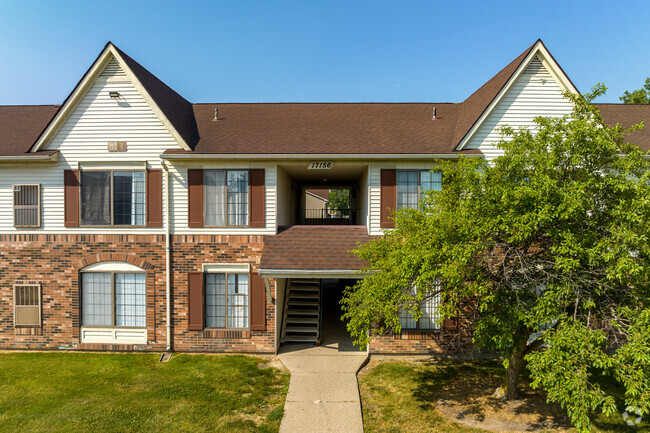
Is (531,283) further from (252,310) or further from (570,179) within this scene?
(252,310)

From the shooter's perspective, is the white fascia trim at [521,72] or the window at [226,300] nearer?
the white fascia trim at [521,72]

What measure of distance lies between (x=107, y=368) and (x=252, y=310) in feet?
13.9

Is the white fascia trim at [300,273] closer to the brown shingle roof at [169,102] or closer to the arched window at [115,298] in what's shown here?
the arched window at [115,298]

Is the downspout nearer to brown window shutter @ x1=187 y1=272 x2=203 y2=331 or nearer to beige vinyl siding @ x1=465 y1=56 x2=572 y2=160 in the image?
brown window shutter @ x1=187 y1=272 x2=203 y2=331

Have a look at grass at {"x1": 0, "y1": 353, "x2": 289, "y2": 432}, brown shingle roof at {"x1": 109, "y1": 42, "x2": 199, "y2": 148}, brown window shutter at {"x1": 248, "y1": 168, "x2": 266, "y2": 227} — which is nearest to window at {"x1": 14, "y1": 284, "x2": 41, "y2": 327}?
grass at {"x1": 0, "y1": 353, "x2": 289, "y2": 432}

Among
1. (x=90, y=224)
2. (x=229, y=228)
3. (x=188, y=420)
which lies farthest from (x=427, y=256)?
(x=90, y=224)

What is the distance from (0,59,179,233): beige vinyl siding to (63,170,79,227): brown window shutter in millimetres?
184

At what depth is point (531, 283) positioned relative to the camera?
277 inches

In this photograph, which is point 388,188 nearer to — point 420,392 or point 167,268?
point 420,392

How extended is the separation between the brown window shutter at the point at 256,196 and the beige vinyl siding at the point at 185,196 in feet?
0.42

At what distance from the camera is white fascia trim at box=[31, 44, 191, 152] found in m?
11.5

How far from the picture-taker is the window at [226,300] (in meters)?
11.7

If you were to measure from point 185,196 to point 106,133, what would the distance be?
3193 millimetres

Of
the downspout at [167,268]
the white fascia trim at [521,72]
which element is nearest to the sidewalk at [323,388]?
the downspout at [167,268]
